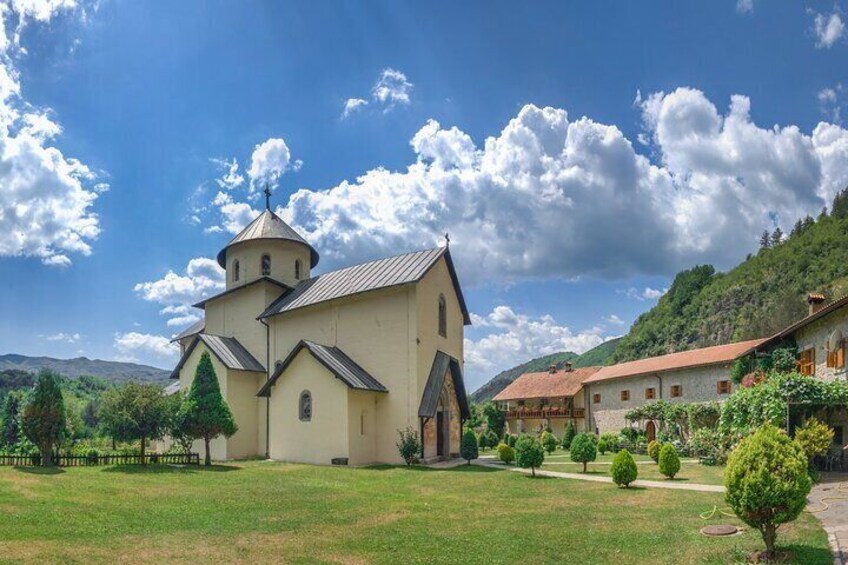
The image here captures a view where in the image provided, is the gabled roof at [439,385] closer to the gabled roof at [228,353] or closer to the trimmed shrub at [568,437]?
the gabled roof at [228,353]

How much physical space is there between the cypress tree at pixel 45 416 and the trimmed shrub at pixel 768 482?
21.1m

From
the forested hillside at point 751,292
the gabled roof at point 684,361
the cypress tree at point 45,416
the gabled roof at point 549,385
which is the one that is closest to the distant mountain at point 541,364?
the forested hillside at point 751,292

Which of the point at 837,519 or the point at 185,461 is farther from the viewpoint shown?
the point at 185,461

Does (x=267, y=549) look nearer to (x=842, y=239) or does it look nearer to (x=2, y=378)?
(x=842, y=239)

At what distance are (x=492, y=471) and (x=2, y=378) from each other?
136m

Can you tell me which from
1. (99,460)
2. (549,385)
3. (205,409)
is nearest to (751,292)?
(549,385)

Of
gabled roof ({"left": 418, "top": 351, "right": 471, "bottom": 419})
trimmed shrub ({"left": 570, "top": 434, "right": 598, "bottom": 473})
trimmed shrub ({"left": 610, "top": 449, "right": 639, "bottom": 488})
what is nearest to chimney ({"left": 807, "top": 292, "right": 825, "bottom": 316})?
trimmed shrub ({"left": 570, "top": 434, "right": 598, "bottom": 473})

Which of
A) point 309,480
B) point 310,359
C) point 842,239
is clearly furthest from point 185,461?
point 842,239

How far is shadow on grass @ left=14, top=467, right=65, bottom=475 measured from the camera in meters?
19.9

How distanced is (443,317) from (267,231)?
12.2 metres

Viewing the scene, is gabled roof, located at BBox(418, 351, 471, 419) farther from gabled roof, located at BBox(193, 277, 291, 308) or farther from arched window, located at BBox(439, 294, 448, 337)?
gabled roof, located at BBox(193, 277, 291, 308)

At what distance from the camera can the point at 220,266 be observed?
39.4 meters

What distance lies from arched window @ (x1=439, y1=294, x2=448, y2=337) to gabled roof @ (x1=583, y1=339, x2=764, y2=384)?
16.0m

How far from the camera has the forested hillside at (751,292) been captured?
89825mm
